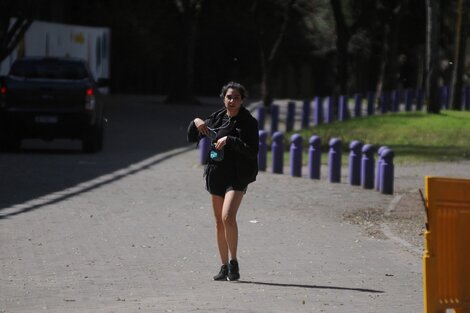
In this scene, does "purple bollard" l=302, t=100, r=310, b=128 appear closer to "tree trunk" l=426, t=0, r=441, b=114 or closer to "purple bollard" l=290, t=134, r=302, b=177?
"tree trunk" l=426, t=0, r=441, b=114

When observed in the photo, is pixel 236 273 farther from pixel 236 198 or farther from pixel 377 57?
pixel 377 57

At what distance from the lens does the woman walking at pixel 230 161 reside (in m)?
11.2

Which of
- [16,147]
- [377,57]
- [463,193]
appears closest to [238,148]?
[463,193]

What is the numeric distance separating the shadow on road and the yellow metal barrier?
7.93 metres

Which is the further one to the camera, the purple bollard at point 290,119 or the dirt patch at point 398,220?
the purple bollard at point 290,119

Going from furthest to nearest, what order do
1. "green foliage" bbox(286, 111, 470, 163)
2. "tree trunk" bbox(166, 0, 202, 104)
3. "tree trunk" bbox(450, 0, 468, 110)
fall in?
1. "tree trunk" bbox(166, 0, 202, 104)
2. "tree trunk" bbox(450, 0, 468, 110)
3. "green foliage" bbox(286, 111, 470, 163)

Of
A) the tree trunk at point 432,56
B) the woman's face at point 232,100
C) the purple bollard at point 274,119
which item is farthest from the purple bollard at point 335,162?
→ the tree trunk at point 432,56

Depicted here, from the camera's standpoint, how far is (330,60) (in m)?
70.4

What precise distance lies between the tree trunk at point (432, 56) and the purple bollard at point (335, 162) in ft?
42.3

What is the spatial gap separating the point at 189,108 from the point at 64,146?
62.9ft

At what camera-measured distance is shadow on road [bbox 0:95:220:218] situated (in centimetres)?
1900

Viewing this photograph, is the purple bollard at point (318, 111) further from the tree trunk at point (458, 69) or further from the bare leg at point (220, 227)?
the bare leg at point (220, 227)

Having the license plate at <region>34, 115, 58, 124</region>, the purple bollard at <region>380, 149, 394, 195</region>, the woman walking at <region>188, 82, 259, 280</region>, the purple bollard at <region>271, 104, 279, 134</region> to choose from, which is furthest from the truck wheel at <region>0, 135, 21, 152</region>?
the woman walking at <region>188, 82, 259, 280</region>

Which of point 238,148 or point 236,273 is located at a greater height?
point 238,148
